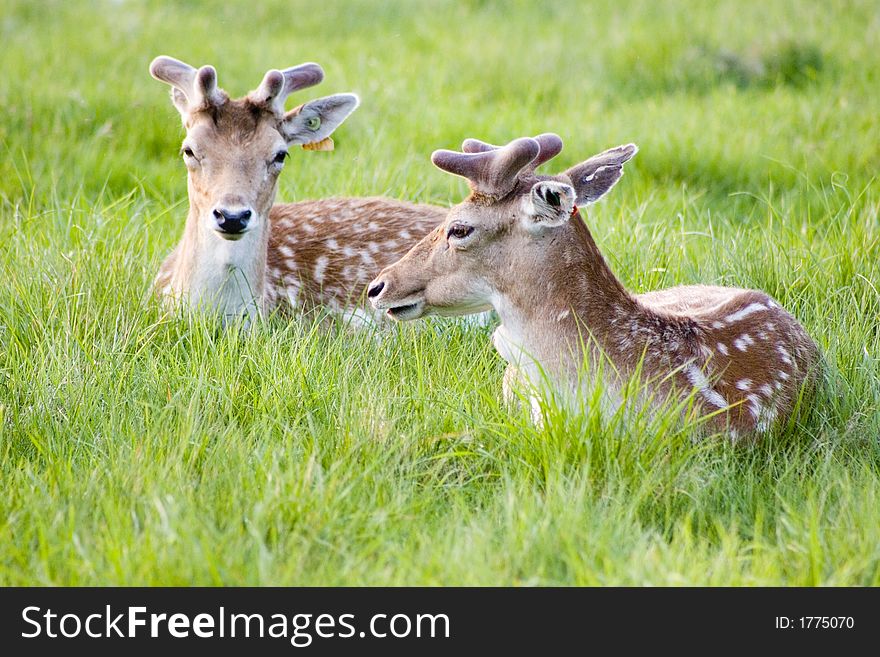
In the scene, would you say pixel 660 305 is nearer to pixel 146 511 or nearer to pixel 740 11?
pixel 146 511

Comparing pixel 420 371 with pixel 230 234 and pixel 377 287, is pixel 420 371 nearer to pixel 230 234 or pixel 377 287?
pixel 377 287

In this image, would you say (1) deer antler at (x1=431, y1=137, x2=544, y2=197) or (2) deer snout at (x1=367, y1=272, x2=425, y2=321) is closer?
(1) deer antler at (x1=431, y1=137, x2=544, y2=197)

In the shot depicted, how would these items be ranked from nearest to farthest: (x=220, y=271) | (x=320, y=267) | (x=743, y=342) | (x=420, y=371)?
(x=743, y=342), (x=420, y=371), (x=220, y=271), (x=320, y=267)

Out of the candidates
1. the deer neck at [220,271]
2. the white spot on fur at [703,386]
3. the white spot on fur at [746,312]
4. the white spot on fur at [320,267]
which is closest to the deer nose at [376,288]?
the deer neck at [220,271]

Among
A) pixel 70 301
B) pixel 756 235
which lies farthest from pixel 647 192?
pixel 70 301

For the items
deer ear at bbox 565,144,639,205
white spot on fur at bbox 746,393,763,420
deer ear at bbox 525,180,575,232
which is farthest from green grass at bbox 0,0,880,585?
deer ear at bbox 565,144,639,205

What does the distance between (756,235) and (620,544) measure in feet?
9.92

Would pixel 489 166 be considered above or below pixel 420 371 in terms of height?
above

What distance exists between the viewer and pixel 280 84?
522 cm

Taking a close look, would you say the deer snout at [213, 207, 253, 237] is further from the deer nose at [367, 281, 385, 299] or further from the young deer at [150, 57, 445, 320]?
the deer nose at [367, 281, 385, 299]

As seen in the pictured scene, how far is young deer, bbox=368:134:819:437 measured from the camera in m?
4.09

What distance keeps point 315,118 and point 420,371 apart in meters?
1.70

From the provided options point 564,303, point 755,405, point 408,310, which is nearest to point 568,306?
point 564,303

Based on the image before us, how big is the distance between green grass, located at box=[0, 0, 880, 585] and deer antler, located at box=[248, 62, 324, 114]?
990 millimetres
